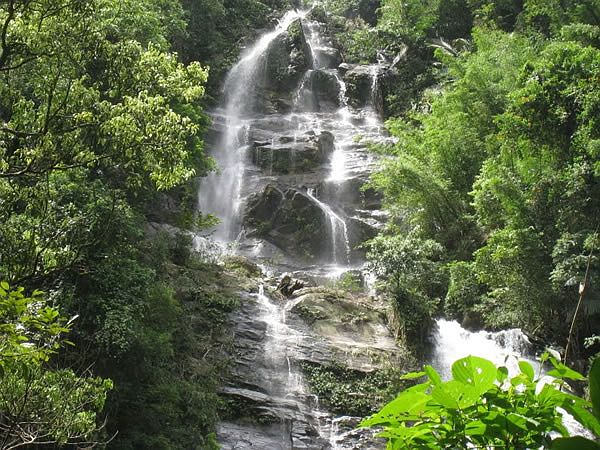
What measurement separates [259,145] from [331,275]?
8726 millimetres

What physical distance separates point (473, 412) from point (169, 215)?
18.8 metres

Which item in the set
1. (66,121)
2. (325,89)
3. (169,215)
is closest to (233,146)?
(169,215)

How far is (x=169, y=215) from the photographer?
62.8ft

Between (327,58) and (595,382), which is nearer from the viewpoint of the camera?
(595,382)

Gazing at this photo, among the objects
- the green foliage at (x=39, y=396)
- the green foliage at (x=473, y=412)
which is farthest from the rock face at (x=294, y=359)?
the green foliage at (x=473, y=412)

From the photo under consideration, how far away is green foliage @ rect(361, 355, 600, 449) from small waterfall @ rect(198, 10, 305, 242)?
61.8ft

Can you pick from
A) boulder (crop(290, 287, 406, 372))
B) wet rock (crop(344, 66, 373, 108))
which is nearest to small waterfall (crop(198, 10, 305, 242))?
wet rock (crop(344, 66, 373, 108))

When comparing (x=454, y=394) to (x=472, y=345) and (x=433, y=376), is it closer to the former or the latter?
(x=433, y=376)

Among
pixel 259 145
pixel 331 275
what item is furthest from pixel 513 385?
pixel 259 145

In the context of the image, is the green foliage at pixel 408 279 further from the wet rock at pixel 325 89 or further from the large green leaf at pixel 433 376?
the wet rock at pixel 325 89

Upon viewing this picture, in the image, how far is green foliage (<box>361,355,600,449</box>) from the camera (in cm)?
101

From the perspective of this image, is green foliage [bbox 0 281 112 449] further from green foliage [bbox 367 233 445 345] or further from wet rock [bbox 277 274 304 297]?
wet rock [bbox 277 274 304 297]

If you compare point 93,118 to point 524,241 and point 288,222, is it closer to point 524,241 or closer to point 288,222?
point 524,241

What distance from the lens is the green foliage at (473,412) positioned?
1.01 m
